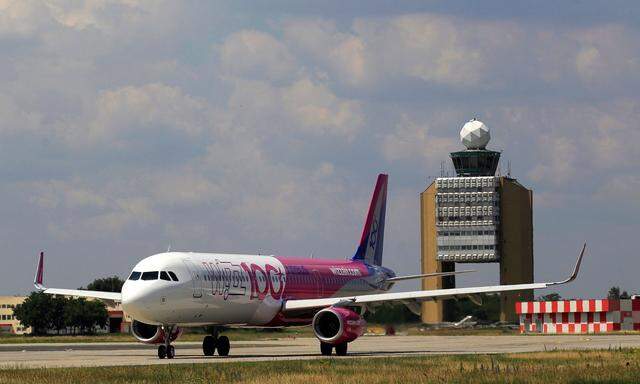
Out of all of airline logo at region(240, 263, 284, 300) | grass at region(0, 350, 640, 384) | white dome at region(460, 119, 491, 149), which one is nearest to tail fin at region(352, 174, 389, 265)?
airline logo at region(240, 263, 284, 300)

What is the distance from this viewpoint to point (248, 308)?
172 feet

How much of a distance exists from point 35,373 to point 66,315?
8340cm

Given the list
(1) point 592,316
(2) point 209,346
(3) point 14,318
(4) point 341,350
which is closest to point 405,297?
(4) point 341,350

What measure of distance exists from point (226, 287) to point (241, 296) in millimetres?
1347

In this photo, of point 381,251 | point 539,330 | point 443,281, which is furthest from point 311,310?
point 443,281

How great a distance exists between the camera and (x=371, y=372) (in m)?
35.2

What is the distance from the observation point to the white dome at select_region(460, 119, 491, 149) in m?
149

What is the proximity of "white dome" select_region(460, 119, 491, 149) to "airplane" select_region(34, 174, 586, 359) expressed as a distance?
293ft

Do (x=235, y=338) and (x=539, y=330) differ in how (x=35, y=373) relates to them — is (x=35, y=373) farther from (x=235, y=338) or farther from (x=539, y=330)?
(x=539, y=330)

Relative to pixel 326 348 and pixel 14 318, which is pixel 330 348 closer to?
pixel 326 348

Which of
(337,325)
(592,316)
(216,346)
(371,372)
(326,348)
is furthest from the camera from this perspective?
(592,316)

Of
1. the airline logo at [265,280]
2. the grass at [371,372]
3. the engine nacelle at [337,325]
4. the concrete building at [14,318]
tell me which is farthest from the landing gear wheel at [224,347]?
the concrete building at [14,318]

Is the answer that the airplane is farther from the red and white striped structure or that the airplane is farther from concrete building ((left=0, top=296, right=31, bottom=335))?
concrete building ((left=0, top=296, right=31, bottom=335))

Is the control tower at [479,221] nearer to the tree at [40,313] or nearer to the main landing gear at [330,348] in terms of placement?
the tree at [40,313]
